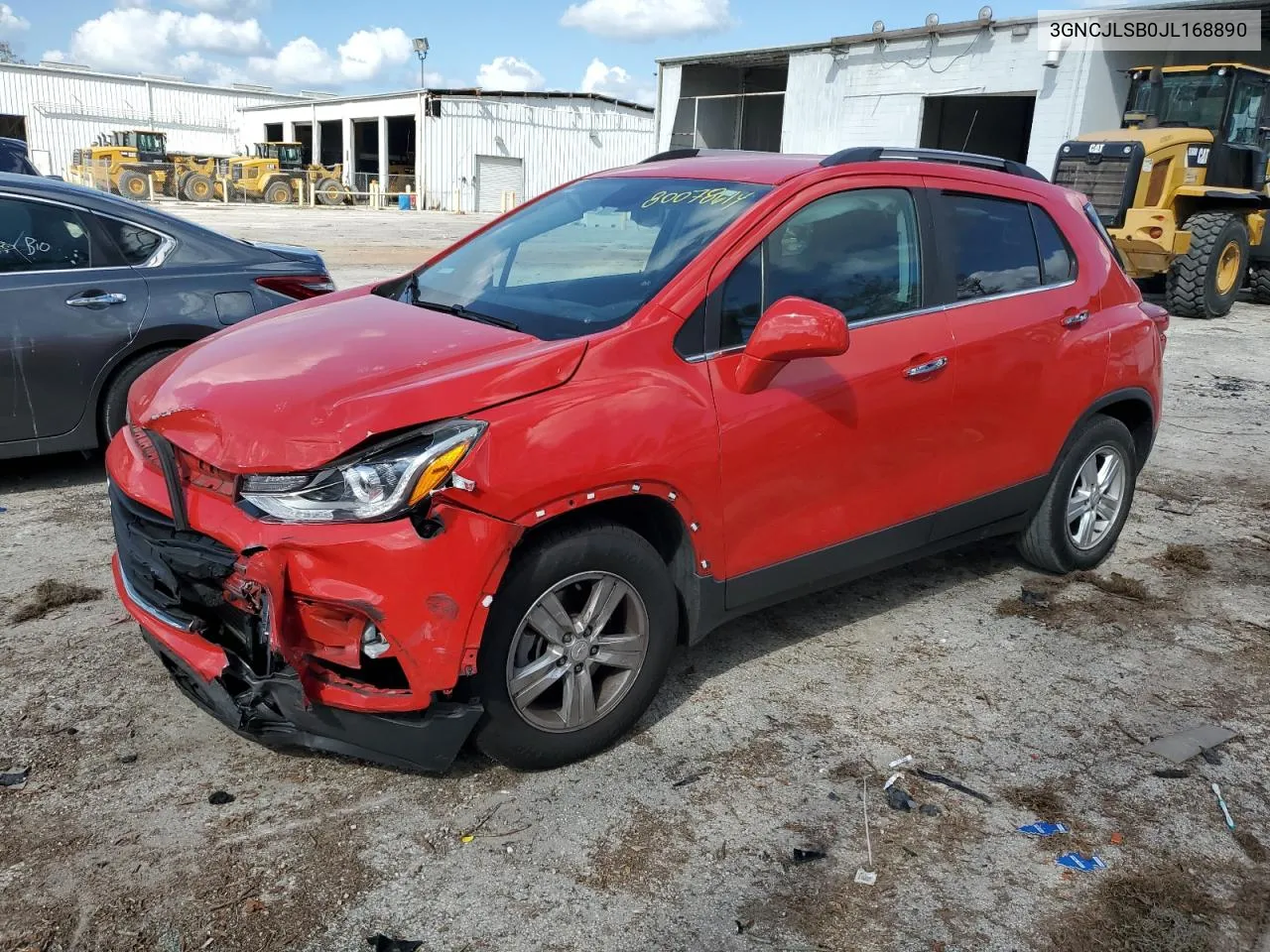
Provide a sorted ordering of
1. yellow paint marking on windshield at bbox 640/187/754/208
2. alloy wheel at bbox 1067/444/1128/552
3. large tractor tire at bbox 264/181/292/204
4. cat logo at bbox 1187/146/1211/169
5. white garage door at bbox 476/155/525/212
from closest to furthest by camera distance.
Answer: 1. yellow paint marking on windshield at bbox 640/187/754/208
2. alloy wheel at bbox 1067/444/1128/552
3. cat logo at bbox 1187/146/1211/169
4. large tractor tire at bbox 264/181/292/204
5. white garage door at bbox 476/155/525/212

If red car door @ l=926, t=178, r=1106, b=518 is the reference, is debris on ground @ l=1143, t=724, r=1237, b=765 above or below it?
below

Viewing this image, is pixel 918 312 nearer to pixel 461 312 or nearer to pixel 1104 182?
pixel 461 312

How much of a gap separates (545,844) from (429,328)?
5.42 ft

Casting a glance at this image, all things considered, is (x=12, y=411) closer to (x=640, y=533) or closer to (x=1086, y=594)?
(x=640, y=533)

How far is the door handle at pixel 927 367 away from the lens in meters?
3.72

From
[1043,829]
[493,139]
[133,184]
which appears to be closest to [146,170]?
[133,184]

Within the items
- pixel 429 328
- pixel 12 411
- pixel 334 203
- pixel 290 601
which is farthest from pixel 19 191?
pixel 334 203

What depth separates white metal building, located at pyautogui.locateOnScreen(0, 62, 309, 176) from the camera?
2149 inches

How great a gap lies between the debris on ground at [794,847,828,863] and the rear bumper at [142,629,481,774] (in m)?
0.98

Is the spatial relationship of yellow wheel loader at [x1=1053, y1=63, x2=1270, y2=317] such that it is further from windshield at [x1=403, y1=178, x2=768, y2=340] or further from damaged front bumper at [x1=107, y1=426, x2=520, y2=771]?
damaged front bumper at [x1=107, y1=426, x2=520, y2=771]

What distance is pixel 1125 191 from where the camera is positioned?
13.8 metres

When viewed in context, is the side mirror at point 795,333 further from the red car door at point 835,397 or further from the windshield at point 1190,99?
the windshield at point 1190,99

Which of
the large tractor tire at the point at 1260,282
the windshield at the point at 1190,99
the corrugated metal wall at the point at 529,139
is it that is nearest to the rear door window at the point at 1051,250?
the windshield at the point at 1190,99

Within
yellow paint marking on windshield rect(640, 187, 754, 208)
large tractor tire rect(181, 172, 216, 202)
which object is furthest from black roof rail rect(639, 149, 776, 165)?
large tractor tire rect(181, 172, 216, 202)
